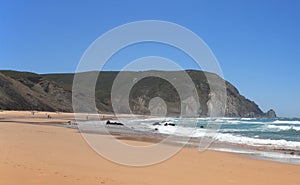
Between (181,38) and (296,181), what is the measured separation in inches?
215

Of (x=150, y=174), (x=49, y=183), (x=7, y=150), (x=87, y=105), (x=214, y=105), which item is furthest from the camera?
(x=214, y=105)

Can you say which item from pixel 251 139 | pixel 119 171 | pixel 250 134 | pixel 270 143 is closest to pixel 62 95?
pixel 250 134

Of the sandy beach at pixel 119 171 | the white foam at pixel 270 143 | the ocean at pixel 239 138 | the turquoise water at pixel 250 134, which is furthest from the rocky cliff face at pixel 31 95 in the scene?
the sandy beach at pixel 119 171

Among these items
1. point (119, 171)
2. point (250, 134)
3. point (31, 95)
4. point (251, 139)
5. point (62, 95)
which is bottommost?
point (119, 171)

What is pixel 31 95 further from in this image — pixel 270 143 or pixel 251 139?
pixel 270 143

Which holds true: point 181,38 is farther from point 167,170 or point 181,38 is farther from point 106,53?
point 167,170

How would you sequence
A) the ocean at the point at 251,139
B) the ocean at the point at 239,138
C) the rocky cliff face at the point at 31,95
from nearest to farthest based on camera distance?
the ocean at the point at 251,139, the ocean at the point at 239,138, the rocky cliff face at the point at 31,95

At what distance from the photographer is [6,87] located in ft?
285

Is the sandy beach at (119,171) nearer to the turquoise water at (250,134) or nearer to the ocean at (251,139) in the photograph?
the ocean at (251,139)

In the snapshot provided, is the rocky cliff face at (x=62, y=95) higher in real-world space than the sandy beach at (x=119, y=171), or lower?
higher

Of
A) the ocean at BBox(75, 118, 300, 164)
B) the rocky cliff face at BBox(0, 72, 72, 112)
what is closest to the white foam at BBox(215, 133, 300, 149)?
the ocean at BBox(75, 118, 300, 164)

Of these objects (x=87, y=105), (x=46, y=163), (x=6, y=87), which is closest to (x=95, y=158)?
(x=46, y=163)

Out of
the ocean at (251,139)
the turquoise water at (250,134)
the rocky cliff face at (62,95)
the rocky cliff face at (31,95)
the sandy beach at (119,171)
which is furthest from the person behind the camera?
the rocky cliff face at (62,95)

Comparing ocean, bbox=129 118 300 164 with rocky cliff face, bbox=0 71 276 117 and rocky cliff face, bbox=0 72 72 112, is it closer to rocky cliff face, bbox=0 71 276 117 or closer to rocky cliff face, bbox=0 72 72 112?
rocky cliff face, bbox=0 71 276 117
